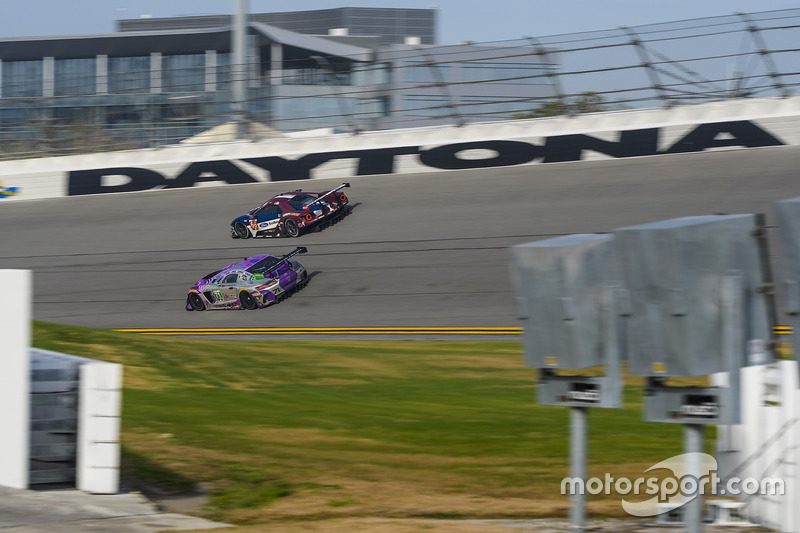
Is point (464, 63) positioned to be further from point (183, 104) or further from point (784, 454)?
point (784, 454)

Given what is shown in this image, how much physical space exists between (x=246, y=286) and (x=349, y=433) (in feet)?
36.4

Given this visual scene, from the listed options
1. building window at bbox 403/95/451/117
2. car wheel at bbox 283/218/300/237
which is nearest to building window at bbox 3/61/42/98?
building window at bbox 403/95/451/117

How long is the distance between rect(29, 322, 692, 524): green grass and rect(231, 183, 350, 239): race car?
905 cm

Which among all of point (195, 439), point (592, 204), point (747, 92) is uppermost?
point (747, 92)

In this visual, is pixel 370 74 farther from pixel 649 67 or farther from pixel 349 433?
pixel 349 433

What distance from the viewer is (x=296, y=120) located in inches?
1022

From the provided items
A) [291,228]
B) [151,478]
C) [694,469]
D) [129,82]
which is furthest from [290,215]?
[694,469]

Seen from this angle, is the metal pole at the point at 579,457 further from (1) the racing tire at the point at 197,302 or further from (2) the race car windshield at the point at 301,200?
Answer: (2) the race car windshield at the point at 301,200

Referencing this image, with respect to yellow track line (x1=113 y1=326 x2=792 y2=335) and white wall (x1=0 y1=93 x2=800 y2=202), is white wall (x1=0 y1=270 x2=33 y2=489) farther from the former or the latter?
white wall (x1=0 y1=93 x2=800 y2=202)

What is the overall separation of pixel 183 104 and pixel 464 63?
8.24 m

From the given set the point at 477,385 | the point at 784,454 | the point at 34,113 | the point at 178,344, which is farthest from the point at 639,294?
the point at 34,113

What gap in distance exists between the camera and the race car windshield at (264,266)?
62.8 ft

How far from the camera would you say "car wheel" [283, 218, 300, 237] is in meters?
22.1

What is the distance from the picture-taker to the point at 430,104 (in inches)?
965
